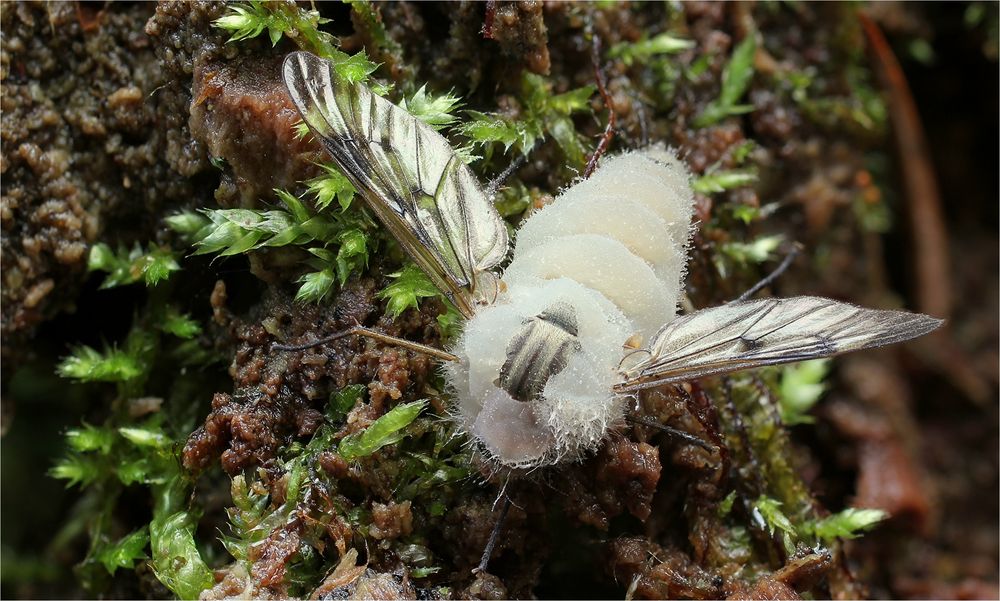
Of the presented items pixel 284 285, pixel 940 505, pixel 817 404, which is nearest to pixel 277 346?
pixel 284 285

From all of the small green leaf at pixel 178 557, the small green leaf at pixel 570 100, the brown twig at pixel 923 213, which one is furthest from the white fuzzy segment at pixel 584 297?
the brown twig at pixel 923 213

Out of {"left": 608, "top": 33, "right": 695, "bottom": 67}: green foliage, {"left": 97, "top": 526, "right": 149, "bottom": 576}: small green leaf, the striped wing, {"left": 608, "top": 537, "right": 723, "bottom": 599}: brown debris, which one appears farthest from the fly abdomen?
{"left": 97, "top": 526, "right": 149, "bottom": 576}: small green leaf

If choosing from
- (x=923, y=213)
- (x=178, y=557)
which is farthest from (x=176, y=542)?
(x=923, y=213)

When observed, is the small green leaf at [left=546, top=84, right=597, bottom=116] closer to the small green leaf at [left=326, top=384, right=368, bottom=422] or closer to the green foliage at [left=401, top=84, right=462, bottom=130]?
the green foliage at [left=401, top=84, right=462, bottom=130]

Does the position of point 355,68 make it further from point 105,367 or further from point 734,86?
point 734,86

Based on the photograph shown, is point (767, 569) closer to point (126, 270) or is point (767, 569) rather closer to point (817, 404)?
point (817, 404)
